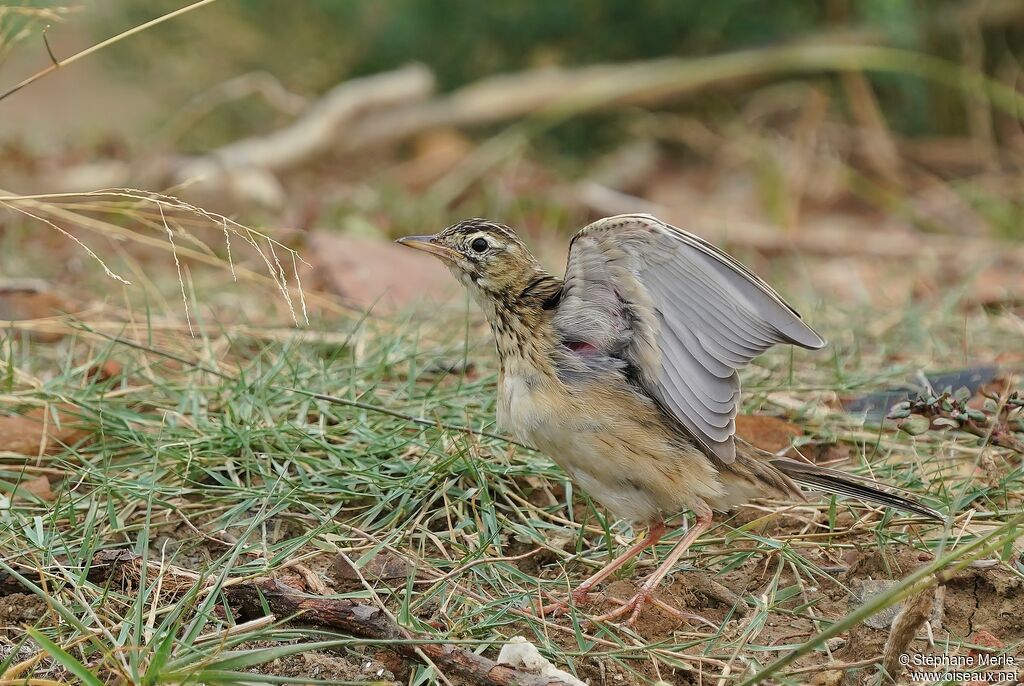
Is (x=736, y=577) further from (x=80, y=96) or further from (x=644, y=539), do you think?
(x=80, y=96)

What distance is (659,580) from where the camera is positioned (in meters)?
3.67

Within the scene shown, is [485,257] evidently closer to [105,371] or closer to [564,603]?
[564,603]

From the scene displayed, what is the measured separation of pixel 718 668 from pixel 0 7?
274 cm

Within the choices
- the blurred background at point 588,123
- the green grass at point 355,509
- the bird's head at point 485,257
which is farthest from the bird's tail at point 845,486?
the blurred background at point 588,123

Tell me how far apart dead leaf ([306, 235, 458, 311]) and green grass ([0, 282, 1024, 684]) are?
1.06 metres

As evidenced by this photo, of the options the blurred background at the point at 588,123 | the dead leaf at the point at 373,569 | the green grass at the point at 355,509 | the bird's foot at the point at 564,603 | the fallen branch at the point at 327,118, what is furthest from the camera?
the fallen branch at the point at 327,118

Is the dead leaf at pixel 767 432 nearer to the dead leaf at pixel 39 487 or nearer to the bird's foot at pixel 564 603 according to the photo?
the bird's foot at pixel 564 603

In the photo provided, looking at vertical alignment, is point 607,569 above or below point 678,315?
below

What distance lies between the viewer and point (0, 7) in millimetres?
3498

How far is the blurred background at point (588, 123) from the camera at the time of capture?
27.2 ft

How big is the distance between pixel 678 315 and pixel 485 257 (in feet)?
2.86

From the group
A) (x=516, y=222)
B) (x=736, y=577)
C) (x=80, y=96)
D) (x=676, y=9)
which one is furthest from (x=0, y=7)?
(x=80, y=96)

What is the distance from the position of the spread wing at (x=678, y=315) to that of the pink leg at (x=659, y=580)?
0.24 metres

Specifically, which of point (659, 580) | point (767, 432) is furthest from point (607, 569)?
point (767, 432)
